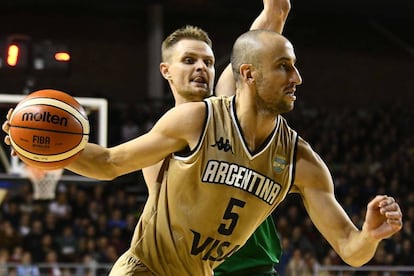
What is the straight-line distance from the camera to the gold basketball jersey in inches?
155

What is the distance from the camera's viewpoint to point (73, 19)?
18.5 m

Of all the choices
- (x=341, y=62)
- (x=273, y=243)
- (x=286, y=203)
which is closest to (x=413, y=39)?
(x=341, y=62)

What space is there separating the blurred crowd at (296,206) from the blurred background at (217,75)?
23mm

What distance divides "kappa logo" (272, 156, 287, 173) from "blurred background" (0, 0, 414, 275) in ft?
26.7

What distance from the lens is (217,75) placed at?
18.2 metres

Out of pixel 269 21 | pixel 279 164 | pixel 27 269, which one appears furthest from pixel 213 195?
pixel 27 269

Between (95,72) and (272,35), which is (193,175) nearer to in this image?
(272,35)

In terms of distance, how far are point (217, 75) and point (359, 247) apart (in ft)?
47.1

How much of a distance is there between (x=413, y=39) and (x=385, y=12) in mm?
2717

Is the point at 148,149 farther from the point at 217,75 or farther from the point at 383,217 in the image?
the point at 217,75

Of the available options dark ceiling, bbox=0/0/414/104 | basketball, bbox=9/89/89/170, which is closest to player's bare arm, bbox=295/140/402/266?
basketball, bbox=9/89/89/170

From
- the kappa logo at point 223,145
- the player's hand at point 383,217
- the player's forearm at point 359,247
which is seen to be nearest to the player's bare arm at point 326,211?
the player's forearm at point 359,247

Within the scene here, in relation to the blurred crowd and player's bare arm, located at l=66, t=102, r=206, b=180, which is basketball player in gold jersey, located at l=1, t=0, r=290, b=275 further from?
the blurred crowd

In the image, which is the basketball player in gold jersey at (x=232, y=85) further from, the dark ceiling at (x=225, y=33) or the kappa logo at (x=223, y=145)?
the dark ceiling at (x=225, y=33)
